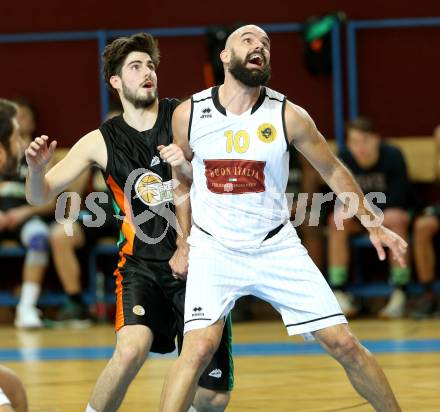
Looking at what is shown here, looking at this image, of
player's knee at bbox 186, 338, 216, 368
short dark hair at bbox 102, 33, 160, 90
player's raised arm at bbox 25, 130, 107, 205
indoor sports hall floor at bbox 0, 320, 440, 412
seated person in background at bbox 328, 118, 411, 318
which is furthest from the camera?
seated person in background at bbox 328, 118, 411, 318

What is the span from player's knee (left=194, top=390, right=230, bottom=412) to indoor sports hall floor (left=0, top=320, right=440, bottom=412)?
546 millimetres

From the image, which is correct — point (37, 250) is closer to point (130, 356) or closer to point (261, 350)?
point (261, 350)

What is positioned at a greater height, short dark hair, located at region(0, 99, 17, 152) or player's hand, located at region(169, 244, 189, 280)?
short dark hair, located at region(0, 99, 17, 152)

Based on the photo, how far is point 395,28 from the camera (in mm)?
10836

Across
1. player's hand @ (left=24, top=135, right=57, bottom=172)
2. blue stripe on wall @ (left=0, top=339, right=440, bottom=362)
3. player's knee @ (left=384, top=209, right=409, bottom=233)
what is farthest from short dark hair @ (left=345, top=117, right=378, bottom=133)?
player's hand @ (left=24, top=135, right=57, bottom=172)

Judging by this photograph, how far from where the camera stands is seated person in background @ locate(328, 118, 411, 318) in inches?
391

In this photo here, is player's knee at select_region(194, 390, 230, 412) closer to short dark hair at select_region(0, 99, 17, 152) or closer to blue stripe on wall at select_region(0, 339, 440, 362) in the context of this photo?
short dark hair at select_region(0, 99, 17, 152)

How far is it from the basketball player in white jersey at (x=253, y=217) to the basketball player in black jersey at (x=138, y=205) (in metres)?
0.33

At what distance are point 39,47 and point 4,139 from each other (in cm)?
703

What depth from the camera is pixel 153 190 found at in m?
5.36

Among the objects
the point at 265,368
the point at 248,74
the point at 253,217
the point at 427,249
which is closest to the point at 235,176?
the point at 253,217

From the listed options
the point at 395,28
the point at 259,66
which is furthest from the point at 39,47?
the point at 259,66

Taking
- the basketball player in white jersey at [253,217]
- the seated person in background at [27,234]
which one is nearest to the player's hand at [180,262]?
the basketball player in white jersey at [253,217]

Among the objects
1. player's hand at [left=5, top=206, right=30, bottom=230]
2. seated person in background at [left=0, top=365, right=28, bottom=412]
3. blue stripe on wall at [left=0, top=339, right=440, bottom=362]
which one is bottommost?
blue stripe on wall at [left=0, top=339, right=440, bottom=362]
